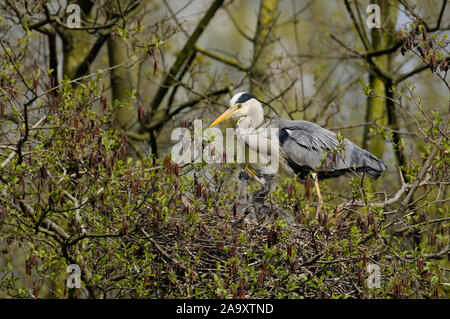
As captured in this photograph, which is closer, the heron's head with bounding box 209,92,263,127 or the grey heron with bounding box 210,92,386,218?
the grey heron with bounding box 210,92,386,218

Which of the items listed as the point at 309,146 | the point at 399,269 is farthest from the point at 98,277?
the point at 309,146

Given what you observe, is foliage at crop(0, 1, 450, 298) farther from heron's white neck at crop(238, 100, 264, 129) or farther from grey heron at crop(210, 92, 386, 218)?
heron's white neck at crop(238, 100, 264, 129)

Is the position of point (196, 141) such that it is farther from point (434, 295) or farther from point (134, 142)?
point (134, 142)

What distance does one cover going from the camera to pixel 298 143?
7.86 meters

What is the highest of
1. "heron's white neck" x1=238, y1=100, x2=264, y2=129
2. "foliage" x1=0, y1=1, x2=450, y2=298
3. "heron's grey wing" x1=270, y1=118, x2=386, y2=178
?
"heron's white neck" x1=238, y1=100, x2=264, y2=129

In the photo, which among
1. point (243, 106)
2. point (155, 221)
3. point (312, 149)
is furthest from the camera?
point (243, 106)

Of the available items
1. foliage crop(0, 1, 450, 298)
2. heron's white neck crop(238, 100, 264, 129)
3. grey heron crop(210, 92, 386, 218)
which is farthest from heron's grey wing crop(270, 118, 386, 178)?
foliage crop(0, 1, 450, 298)

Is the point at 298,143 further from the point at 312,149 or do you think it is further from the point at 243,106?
the point at 243,106

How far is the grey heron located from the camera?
764 cm

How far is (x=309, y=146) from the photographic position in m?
7.78

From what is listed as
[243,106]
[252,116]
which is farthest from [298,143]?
[243,106]

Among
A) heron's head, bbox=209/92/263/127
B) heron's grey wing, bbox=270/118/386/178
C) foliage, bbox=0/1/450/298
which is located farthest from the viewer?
heron's head, bbox=209/92/263/127

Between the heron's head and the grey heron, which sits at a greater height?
the heron's head
